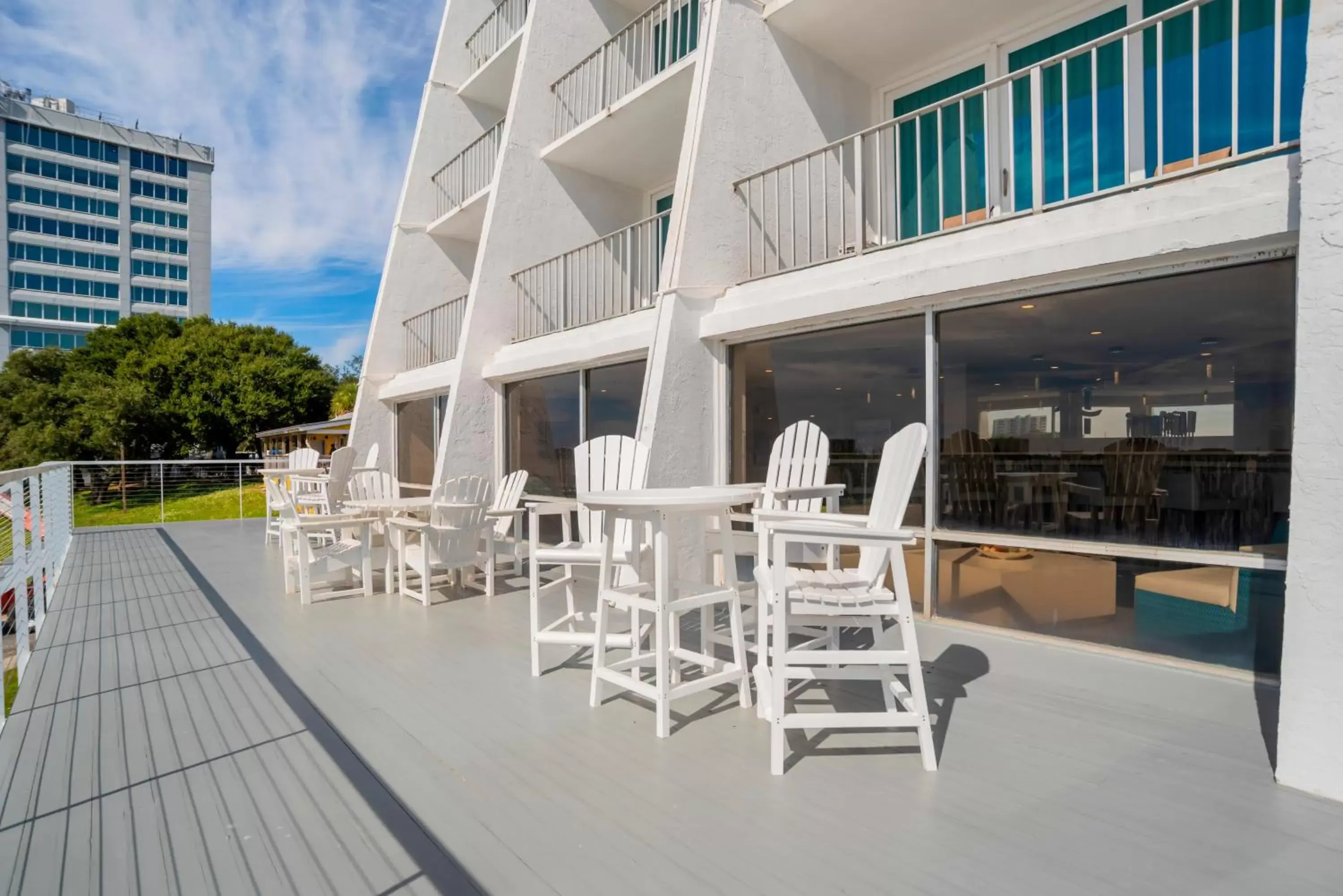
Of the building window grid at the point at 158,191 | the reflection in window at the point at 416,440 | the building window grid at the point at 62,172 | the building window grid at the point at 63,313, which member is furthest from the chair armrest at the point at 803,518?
the building window grid at the point at 158,191

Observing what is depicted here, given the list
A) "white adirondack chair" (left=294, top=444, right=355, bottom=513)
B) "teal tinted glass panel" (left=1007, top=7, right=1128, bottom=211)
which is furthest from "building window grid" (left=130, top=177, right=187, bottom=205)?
"teal tinted glass panel" (left=1007, top=7, right=1128, bottom=211)

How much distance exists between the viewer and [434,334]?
1069cm

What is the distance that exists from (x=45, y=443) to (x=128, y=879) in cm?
3273

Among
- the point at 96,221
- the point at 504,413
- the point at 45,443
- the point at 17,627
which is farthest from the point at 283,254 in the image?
the point at 17,627

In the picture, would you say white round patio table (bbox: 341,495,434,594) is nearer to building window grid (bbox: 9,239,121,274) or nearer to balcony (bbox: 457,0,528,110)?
balcony (bbox: 457,0,528,110)

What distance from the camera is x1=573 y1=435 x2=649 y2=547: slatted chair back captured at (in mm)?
4309

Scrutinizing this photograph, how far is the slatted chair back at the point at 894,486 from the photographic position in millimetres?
2674

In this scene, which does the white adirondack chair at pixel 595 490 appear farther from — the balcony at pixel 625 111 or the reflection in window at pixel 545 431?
the balcony at pixel 625 111

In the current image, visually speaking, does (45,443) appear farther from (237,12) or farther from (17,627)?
(17,627)

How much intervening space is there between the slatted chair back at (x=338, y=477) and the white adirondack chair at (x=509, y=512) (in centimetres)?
152

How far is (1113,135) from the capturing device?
201 inches

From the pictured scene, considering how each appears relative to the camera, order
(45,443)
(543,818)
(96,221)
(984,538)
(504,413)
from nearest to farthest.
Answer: (543,818)
(984,538)
(504,413)
(45,443)
(96,221)

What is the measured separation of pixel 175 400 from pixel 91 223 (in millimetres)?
40876

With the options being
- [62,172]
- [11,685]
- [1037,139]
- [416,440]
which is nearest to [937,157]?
[1037,139]
